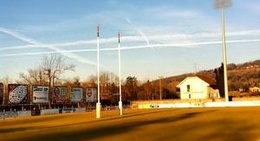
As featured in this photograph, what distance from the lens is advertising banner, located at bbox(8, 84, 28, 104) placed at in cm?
6041

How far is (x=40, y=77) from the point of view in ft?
348

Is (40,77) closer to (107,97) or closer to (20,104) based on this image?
(107,97)

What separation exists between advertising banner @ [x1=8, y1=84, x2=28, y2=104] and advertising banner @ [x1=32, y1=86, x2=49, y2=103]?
81.4 inches

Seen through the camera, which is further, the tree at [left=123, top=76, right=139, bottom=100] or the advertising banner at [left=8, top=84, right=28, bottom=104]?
the tree at [left=123, top=76, right=139, bottom=100]

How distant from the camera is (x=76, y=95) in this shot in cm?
7400

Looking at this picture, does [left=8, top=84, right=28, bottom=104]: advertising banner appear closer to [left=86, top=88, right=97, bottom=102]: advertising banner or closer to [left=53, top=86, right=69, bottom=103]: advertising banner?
[left=53, top=86, right=69, bottom=103]: advertising banner

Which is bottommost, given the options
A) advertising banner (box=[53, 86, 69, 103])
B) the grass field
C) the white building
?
the grass field

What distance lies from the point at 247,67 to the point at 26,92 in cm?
14874

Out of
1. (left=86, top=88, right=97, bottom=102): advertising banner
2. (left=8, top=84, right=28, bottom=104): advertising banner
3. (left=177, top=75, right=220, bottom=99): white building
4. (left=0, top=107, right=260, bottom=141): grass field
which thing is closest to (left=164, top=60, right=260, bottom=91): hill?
(left=177, top=75, right=220, bottom=99): white building

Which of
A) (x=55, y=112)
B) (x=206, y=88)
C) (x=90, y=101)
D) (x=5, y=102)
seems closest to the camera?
(x=5, y=102)

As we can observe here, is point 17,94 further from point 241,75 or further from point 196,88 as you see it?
point 241,75

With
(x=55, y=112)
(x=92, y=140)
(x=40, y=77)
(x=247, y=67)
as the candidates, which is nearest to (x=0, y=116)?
(x=55, y=112)

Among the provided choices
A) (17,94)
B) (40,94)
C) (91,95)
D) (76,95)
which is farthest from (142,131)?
(91,95)

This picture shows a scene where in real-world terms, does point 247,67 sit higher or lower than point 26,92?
higher
